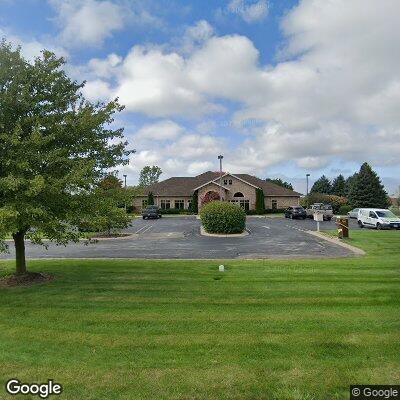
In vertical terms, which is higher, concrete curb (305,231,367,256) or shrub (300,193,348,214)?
shrub (300,193,348,214)

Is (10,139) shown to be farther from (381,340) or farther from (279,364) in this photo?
(381,340)

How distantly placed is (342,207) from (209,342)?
55.9 meters

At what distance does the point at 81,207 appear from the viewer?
1102 cm

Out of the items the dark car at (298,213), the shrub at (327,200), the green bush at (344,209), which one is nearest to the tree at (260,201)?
the shrub at (327,200)

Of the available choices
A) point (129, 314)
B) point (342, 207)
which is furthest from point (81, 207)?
point (342, 207)

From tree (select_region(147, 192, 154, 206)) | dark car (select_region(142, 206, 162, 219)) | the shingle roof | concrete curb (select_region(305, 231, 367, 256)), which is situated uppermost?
the shingle roof

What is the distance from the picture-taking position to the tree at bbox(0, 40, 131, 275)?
9.88 m

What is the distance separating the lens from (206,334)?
723 cm

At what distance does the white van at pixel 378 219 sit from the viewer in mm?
30875

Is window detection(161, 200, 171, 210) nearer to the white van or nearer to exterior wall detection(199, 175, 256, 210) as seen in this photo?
exterior wall detection(199, 175, 256, 210)

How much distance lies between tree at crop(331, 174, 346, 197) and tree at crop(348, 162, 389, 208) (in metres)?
25.1

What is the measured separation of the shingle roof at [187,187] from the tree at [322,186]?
115 ft

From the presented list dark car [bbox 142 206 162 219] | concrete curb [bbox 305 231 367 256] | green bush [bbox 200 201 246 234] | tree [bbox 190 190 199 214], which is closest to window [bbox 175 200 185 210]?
tree [bbox 190 190 199 214]

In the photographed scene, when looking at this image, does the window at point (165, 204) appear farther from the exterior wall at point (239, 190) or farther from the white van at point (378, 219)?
the white van at point (378, 219)
